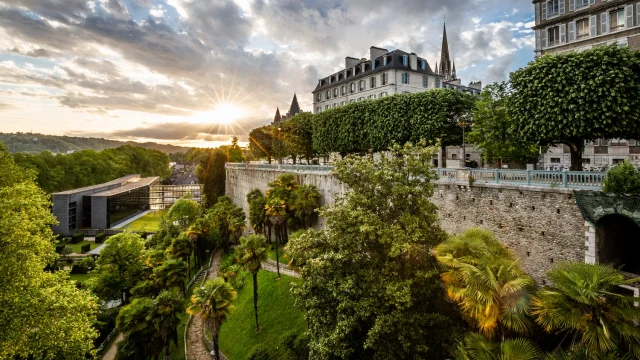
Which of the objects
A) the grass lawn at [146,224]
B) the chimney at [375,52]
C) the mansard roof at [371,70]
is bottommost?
the grass lawn at [146,224]

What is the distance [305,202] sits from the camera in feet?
101

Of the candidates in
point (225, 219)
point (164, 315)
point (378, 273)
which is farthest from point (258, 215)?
point (378, 273)

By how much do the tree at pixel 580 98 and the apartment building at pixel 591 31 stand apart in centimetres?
1011

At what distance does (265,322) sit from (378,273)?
13896 mm

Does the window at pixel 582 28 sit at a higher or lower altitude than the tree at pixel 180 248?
higher

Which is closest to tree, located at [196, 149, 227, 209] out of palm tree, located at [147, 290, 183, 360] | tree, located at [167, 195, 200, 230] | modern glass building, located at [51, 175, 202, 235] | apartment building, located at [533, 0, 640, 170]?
tree, located at [167, 195, 200, 230]

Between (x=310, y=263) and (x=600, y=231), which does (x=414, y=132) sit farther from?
(x=310, y=263)

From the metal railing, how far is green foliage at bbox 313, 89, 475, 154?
22.6 feet

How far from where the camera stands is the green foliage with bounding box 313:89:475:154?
30.3 m

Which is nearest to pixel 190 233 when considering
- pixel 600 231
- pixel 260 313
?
pixel 260 313

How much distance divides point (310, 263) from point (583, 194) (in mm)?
12967

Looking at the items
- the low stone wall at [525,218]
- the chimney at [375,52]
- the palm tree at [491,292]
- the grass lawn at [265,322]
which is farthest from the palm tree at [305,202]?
the chimney at [375,52]

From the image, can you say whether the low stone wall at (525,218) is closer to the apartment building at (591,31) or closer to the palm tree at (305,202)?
the palm tree at (305,202)

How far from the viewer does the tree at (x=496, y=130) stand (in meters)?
23.1
